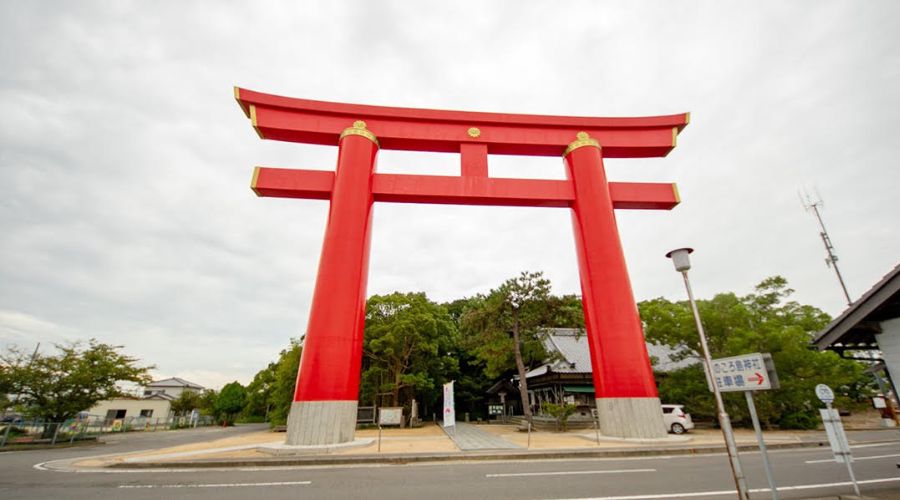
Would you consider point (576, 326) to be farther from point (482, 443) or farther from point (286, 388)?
point (286, 388)

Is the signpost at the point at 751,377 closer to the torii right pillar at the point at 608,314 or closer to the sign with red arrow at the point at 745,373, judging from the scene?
the sign with red arrow at the point at 745,373

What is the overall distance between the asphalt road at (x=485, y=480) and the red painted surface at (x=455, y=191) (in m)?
3.03

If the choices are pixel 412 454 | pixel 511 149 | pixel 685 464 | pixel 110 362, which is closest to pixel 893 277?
pixel 685 464

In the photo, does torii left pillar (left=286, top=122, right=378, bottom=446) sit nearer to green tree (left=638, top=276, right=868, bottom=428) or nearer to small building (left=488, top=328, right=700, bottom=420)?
small building (left=488, top=328, right=700, bottom=420)

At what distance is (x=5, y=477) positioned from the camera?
781cm

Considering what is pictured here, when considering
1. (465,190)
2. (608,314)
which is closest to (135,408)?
(465,190)

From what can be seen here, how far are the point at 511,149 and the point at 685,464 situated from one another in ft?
35.8

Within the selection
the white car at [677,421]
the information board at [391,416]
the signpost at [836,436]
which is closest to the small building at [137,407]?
the information board at [391,416]

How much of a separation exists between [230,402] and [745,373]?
4415cm

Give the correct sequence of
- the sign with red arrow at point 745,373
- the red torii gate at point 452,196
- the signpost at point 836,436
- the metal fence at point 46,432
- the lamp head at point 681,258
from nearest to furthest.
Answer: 1. the sign with red arrow at point 745,373
2. the signpost at point 836,436
3. the lamp head at point 681,258
4. the red torii gate at point 452,196
5. the metal fence at point 46,432

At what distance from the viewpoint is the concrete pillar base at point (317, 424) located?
31.8 feet

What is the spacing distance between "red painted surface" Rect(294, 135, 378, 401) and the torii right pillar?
7500mm

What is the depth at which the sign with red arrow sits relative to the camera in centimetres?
438

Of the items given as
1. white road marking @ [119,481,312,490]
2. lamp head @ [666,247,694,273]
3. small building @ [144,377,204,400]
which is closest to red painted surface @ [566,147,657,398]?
lamp head @ [666,247,694,273]
